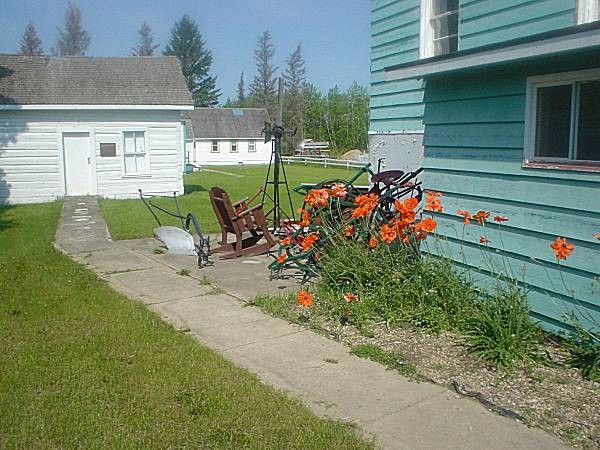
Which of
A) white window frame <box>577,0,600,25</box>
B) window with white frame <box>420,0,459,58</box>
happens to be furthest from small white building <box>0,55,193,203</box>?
white window frame <box>577,0,600,25</box>

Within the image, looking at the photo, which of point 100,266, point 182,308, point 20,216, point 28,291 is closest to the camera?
point 182,308

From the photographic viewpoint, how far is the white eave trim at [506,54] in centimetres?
452

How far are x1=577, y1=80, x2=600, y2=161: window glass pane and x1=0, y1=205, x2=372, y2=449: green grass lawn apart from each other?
2.95 metres

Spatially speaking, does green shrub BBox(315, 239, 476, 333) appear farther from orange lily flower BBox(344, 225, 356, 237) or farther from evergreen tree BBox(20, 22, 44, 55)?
evergreen tree BBox(20, 22, 44, 55)

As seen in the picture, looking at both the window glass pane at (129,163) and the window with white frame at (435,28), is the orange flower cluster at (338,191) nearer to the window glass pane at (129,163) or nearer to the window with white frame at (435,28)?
the window with white frame at (435,28)

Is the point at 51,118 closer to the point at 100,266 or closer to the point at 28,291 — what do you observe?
the point at 100,266

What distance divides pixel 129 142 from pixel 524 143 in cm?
1637

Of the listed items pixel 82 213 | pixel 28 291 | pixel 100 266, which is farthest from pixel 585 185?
pixel 82 213

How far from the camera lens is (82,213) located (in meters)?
15.6

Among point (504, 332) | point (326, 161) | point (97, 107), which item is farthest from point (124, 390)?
point (326, 161)

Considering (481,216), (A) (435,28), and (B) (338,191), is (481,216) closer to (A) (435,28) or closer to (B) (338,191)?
(B) (338,191)

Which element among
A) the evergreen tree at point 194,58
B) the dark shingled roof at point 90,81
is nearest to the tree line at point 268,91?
the evergreen tree at point 194,58

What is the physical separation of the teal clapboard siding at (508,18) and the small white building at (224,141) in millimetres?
50120

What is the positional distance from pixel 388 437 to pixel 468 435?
481 mm
